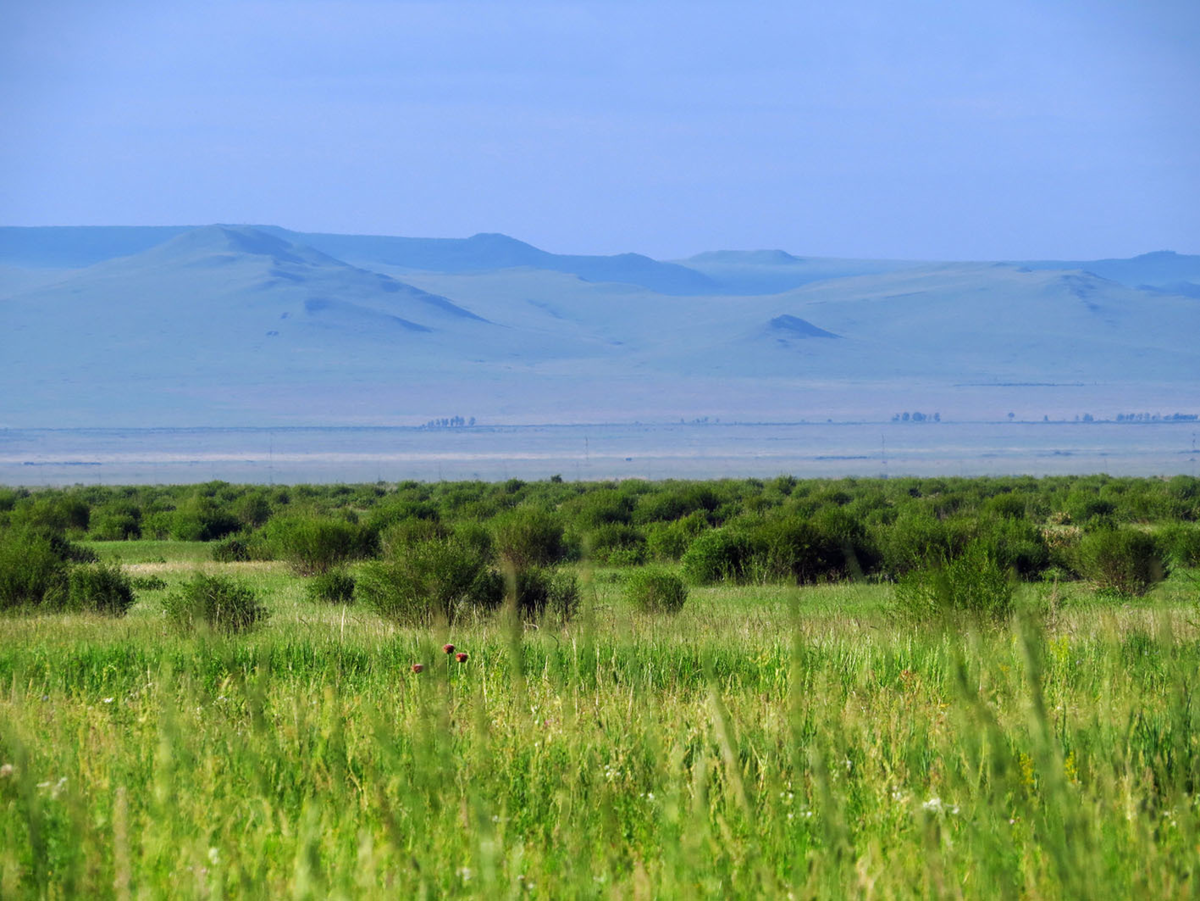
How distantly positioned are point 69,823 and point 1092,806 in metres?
4.18

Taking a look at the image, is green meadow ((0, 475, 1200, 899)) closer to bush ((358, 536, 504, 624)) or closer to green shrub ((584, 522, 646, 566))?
bush ((358, 536, 504, 624))

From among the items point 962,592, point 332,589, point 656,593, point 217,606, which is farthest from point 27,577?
point 962,592

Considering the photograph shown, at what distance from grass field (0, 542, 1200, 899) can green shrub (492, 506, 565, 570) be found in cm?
2025

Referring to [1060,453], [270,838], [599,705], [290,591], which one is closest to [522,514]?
[290,591]

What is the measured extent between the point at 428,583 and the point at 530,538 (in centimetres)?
1365

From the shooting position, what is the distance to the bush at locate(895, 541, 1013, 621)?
13.9 m

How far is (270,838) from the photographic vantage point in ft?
16.5

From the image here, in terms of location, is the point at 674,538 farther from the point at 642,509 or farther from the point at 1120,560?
Answer: the point at 1120,560

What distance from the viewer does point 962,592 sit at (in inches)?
564

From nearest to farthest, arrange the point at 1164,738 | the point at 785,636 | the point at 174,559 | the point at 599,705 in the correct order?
the point at 1164,738 < the point at 599,705 < the point at 785,636 < the point at 174,559

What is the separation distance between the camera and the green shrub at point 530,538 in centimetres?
3053

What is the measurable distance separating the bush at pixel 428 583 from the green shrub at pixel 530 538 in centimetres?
1130

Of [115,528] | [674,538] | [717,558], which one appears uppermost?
[717,558]

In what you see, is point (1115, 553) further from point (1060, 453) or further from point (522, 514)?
point (1060, 453)
